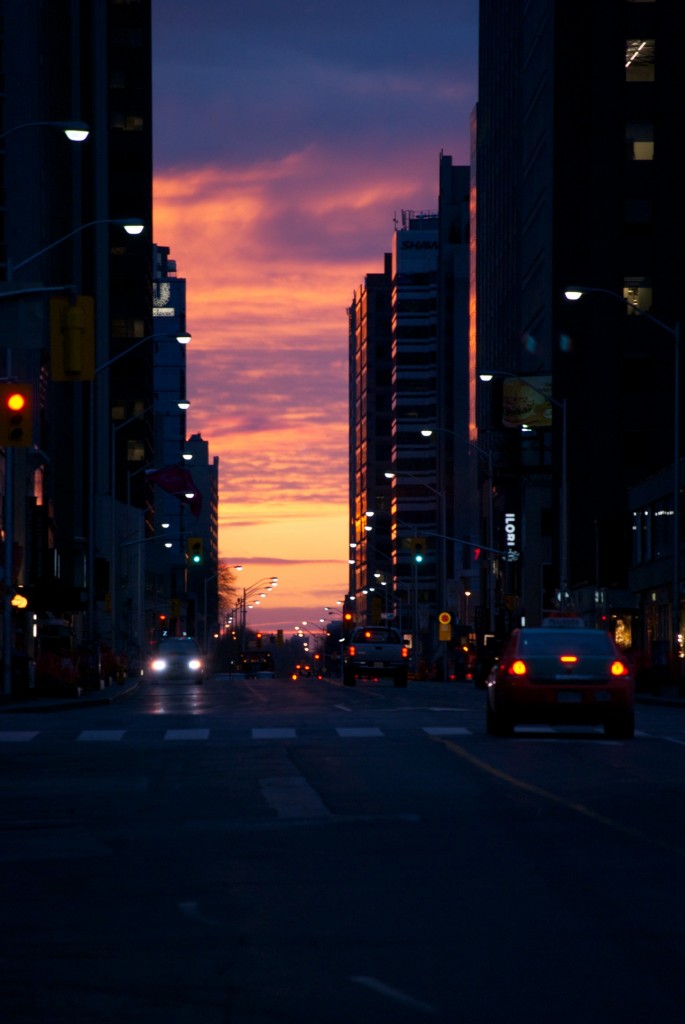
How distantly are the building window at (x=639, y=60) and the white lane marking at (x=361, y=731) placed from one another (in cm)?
8271

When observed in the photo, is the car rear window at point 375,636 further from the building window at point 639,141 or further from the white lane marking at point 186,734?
the building window at point 639,141

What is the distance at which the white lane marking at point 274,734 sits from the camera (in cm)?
2727

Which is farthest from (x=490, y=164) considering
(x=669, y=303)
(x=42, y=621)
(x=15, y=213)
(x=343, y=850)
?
(x=343, y=850)

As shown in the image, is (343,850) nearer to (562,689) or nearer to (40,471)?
(562,689)

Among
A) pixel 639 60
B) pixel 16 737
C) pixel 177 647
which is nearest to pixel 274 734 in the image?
pixel 16 737

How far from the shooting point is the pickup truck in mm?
66375

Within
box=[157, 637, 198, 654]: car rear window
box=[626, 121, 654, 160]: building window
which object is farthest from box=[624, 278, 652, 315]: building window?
box=[157, 637, 198, 654]: car rear window

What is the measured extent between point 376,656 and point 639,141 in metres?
49.1

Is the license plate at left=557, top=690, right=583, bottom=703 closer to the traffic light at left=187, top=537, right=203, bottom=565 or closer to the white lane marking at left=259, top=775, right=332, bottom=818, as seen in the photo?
the white lane marking at left=259, top=775, right=332, bottom=818

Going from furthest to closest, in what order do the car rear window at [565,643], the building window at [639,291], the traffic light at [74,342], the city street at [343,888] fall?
the building window at [639,291] < the traffic light at [74,342] < the car rear window at [565,643] < the city street at [343,888]

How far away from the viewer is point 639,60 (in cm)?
10688

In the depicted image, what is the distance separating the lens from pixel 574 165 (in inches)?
4400

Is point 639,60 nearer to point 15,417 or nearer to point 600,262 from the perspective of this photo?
point 600,262

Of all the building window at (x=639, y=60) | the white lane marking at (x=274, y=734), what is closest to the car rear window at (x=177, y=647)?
the white lane marking at (x=274, y=734)
